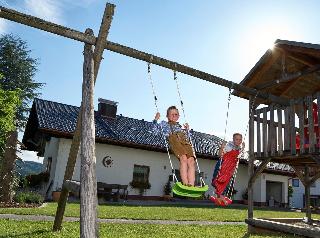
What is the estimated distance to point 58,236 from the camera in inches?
273

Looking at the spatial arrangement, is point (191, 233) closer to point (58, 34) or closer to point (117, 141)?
point (58, 34)

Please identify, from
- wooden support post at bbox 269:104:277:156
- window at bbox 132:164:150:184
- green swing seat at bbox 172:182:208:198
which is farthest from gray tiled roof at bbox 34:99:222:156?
green swing seat at bbox 172:182:208:198

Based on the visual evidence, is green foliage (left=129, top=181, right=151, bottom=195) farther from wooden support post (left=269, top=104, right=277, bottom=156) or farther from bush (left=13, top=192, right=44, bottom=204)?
wooden support post (left=269, top=104, right=277, bottom=156)

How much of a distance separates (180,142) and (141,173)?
17580mm

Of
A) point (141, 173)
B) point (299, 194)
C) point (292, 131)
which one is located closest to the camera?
point (292, 131)

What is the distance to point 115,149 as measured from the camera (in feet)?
76.4

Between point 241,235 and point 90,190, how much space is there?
568 centimetres

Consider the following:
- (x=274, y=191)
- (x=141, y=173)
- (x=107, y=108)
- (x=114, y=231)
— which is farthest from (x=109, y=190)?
(x=274, y=191)

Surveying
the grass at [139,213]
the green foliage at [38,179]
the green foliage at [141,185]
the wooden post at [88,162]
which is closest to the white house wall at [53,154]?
the green foliage at [38,179]

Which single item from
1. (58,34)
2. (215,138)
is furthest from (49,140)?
(58,34)

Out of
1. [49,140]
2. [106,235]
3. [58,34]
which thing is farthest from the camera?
[49,140]

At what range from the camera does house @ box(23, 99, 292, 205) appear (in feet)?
70.2

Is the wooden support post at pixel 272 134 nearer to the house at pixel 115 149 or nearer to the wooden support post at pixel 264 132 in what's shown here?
the wooden support post at pixel 264 132

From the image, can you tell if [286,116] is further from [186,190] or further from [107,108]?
[107,108]
